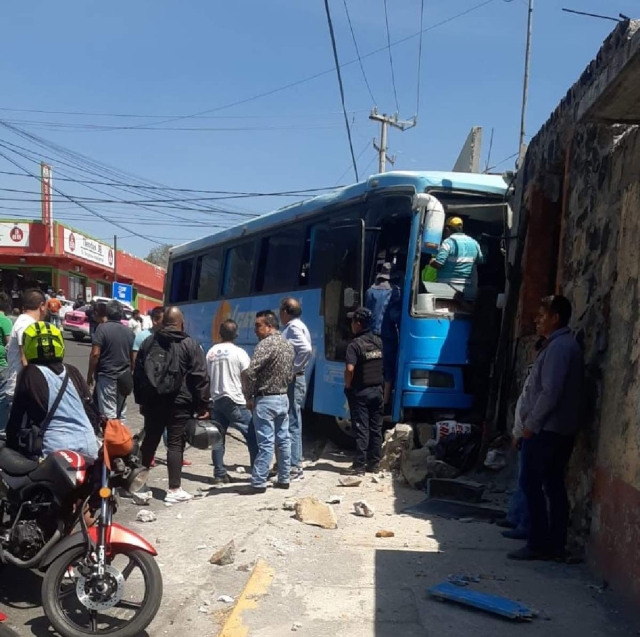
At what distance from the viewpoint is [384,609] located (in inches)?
171

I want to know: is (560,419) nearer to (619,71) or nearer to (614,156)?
(614,156)

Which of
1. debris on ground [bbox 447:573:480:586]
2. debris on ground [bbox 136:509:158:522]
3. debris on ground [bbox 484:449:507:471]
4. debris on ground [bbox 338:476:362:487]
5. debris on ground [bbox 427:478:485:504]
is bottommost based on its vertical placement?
debris on ground [bbox 136:509:158:522]

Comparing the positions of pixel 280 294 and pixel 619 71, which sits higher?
pixel 619 71

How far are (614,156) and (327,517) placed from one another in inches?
138

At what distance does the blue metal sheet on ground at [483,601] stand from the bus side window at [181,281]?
11.6 m

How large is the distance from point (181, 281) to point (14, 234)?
2453 cm

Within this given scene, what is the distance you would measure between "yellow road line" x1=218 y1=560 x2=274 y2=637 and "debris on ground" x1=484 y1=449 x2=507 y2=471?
309 centimetres

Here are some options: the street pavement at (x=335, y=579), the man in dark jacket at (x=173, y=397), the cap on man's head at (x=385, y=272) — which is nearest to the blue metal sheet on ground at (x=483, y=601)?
the street pavement at (x=335, y=579)

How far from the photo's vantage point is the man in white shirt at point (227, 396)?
25.7 ft

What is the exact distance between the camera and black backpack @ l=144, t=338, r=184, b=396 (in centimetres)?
688

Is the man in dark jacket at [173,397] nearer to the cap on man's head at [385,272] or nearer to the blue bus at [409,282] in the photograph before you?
the blue bus at [409,282]

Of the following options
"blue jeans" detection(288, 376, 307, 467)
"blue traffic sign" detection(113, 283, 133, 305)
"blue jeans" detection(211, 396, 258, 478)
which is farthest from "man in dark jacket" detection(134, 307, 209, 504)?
"blue traffic sign" detection(113, 283, 133, 305)

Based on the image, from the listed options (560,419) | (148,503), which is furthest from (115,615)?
(560,419)

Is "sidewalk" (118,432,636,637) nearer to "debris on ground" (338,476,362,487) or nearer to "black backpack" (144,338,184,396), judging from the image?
"debris on ground" (338,476,362,487)
